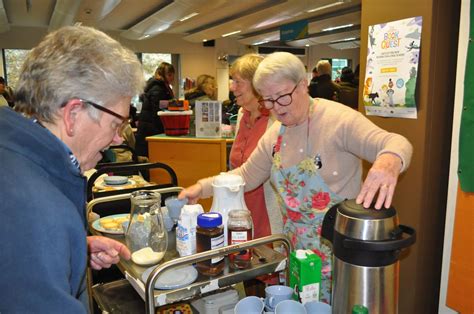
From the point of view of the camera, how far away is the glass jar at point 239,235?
1.26m

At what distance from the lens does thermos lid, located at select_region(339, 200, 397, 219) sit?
1.02 meters

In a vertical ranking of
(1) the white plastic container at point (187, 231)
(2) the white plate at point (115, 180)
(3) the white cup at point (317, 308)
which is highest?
(1) the white plastic container at point (187, 231)

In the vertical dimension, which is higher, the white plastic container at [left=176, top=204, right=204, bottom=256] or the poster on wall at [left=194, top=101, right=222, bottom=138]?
the poster on wall at [left=194, top=101, right=222, bottom=138]

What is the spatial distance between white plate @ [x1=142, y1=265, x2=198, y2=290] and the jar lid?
14cm

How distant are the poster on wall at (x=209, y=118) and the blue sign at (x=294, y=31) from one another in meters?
5.75

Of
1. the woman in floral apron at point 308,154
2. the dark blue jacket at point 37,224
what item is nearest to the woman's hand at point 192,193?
the woman in floral apron at point 308,154

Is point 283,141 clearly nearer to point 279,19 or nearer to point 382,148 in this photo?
point 382,148

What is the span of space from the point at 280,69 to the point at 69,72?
0.98 m

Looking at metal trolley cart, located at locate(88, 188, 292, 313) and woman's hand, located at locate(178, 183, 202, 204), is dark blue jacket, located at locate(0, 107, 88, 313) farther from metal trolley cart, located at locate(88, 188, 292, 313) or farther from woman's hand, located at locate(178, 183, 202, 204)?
woman's hand, located at locate(178, 183, 202, 204)

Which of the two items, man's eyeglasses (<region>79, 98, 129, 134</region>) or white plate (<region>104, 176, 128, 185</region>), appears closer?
man's eyeglasses (<region>79, 98, 129, 134</region>)

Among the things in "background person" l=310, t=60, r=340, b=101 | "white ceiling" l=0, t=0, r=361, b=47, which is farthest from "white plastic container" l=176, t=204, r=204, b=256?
"white ceiling" l=0, t=0, r=361, b=47

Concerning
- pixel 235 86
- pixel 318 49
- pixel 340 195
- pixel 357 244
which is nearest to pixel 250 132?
pixel 235 86

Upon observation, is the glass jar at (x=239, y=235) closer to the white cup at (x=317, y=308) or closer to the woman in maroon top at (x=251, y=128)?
the white cup at (x=317, y=308)

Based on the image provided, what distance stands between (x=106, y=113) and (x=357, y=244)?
2.22 ft
